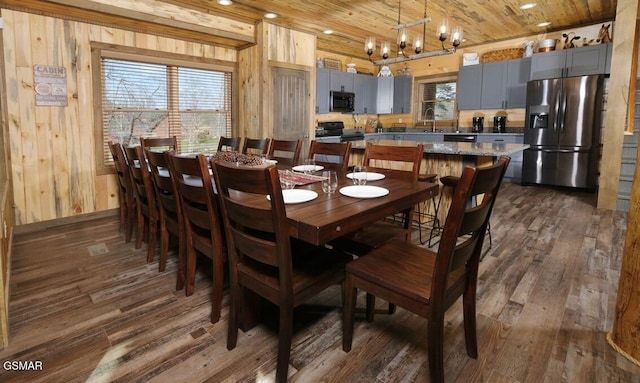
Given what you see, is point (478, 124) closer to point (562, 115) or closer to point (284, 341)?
point (562, 115)

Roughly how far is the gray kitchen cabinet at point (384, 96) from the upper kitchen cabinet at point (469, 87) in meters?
1.50

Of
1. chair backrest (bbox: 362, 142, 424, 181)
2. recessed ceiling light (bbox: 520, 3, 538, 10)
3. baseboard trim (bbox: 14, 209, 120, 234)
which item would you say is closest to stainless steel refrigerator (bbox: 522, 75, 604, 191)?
recessed ceiling light (bbox: 520, 3, 538, 10)

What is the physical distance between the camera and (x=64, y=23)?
3779 mm

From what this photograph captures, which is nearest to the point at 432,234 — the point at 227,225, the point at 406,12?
the point at 227,225

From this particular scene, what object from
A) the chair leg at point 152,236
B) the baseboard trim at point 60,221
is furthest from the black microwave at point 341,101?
the chair leg at point 152,236

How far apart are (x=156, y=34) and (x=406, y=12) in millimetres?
3174

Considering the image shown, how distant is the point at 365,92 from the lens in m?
7.65

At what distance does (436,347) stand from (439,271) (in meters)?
0.34

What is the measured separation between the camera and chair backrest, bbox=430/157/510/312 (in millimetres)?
1259

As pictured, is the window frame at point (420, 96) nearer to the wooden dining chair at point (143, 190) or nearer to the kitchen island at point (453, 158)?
the kitchen island at point (453, 158)

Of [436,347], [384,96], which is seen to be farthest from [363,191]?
[384,96]

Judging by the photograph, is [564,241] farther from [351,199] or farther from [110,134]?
[110,134]

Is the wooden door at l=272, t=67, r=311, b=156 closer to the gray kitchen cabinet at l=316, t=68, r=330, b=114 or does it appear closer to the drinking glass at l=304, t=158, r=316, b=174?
the gray kitchen cabinet at l=316, t=68, r=330, b=114

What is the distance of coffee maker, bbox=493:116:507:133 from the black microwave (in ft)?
8.81
